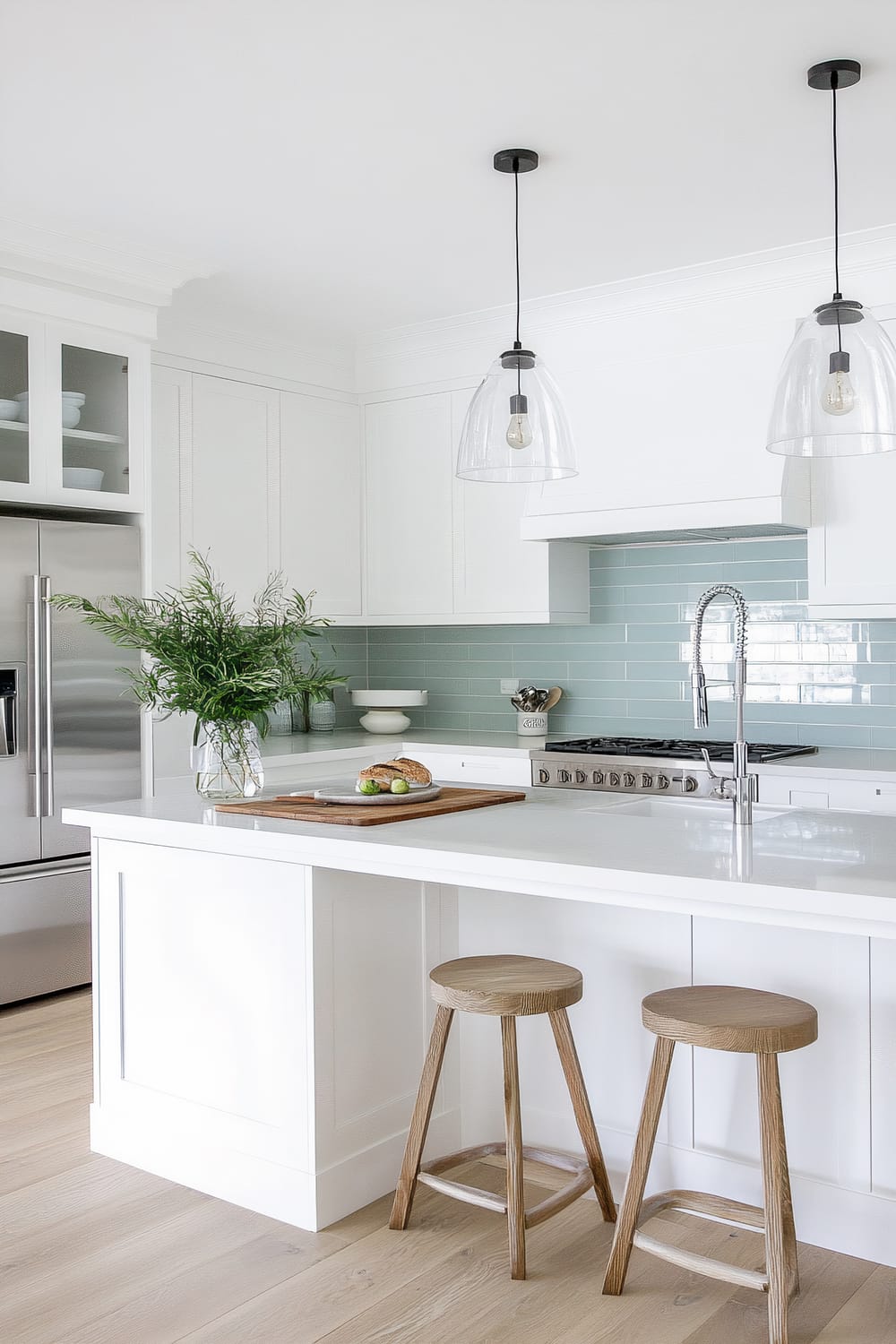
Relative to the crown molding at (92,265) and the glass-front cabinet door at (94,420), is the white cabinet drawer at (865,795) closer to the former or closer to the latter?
the glass-front cabinet door at (94,420)

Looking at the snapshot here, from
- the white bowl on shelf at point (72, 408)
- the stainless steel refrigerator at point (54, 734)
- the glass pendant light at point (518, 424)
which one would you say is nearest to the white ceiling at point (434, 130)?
the white bowl on shelf at point (72, 408)

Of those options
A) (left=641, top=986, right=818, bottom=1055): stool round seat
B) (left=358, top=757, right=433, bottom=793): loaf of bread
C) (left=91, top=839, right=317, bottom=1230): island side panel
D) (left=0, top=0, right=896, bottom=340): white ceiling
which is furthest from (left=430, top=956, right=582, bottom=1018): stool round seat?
(left=0, top=0, right=896, bottom=340): white ceiling

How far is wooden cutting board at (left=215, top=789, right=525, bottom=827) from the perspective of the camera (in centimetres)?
263

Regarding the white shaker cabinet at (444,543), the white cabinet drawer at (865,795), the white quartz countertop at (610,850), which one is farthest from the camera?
the white shaker cabinet at (444,543)

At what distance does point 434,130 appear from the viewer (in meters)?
3.14

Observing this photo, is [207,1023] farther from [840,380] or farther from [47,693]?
[840,380]

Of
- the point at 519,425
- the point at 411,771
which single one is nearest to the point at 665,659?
the point at 411,771

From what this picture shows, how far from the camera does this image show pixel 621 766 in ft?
14.5

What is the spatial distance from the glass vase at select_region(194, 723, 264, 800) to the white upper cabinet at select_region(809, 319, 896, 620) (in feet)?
7.35

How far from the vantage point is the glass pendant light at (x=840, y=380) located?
7.60 ft

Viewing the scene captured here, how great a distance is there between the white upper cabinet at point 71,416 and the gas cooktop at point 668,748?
1.96 m

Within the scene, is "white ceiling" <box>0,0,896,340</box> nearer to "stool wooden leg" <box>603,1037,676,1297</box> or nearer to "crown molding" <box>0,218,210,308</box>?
"crown molding" <box>0,218,210,308</box>

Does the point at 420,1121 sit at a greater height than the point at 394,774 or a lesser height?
lesser

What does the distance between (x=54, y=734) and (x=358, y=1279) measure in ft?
7.99
